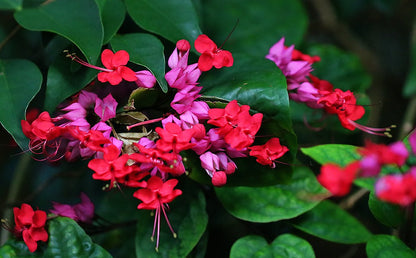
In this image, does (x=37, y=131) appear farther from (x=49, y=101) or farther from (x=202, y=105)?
(x=202, y=105)

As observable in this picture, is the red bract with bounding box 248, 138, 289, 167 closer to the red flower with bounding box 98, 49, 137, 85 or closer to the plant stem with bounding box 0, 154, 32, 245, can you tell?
the red flower with bounding box 98, 49, 137, 85

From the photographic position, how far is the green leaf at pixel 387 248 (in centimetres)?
81

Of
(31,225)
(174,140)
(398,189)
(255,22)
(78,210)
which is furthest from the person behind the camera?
(255,22)

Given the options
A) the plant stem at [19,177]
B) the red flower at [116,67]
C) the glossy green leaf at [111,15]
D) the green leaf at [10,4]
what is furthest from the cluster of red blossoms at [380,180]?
the plant stem at [19,177]

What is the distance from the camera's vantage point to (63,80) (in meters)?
0.89

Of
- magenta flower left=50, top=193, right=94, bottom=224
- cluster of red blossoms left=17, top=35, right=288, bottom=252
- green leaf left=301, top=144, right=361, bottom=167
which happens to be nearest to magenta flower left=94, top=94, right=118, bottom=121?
cluster of red blossoms left=17, top=35, right=288, bottom=252

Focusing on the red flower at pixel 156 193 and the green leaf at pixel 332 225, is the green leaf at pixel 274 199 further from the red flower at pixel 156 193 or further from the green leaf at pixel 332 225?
the red flower at pixel 156 193

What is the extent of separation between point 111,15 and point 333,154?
487mm

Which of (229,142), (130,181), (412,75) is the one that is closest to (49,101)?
(130,181)

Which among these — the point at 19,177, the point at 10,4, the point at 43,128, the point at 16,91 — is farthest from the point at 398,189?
the point at 19,177

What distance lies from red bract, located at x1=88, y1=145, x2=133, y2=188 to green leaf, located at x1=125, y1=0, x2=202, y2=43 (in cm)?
25

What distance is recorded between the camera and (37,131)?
806 mm

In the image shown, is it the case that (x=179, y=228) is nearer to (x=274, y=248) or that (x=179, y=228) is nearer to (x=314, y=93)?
(x=274, y=248)

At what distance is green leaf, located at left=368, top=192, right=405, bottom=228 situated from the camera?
85 centimetres
